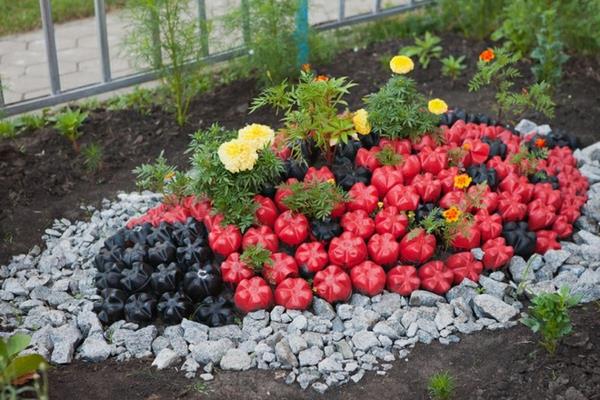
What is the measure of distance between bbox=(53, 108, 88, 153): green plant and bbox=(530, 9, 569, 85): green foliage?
3003 millimetres

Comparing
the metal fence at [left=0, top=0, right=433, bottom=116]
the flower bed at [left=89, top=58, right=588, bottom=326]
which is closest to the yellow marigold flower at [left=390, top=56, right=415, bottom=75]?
the flower bed at [left=89, top=58, right=588, bottom=326]

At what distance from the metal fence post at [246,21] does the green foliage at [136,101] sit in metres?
0.74

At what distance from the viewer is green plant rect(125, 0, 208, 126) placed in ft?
17.3

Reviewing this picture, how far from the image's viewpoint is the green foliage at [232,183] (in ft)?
13.1

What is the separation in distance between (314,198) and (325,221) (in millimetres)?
127

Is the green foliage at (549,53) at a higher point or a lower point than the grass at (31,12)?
higher

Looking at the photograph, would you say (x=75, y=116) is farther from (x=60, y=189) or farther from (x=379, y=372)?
(x=379, y=372)

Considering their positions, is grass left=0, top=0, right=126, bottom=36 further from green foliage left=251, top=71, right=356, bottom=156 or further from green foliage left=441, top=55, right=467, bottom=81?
green foliage left=251, top=71, right=356, bottom=156

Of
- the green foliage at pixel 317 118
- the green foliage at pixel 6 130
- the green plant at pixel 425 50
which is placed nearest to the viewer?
the green foliage at pixel 317 118

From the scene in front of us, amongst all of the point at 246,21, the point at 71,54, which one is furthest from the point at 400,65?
the point at 71,54

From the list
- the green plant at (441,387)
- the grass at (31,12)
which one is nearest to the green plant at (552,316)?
the green plant at (441,387)

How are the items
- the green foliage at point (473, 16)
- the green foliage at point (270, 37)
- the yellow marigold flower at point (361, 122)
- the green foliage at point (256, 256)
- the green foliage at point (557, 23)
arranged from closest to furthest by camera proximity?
the green foliage at point (256, 256) < the yellow marigold flower at point (361, 122) < the green foliage at point (270, 37) < the green foliage at point (557, 23) < the green foliage at point (473, 16)

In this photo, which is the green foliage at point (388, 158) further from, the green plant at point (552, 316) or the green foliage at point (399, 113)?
the green plant at point (552, 316)

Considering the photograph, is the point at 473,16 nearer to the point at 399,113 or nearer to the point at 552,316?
the point at 399,113
